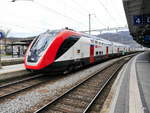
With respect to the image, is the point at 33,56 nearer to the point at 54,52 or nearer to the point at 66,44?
A: the point at 54,52

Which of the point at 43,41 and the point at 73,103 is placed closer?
the point at 73,103

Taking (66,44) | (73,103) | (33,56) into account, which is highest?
(66,44)

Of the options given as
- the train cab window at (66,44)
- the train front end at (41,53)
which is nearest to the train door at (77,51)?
the train cab window at (66,44)

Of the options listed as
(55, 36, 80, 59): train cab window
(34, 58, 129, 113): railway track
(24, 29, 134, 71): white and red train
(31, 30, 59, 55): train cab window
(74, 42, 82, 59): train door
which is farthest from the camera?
(74, 42, 82, 59): train door

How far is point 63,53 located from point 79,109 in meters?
5.67

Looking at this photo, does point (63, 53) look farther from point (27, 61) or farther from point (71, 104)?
point (71, 104)

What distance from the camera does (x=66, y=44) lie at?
11.7m

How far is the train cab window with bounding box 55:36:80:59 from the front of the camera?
36.3 feet

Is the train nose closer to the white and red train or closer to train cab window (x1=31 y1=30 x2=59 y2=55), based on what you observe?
the white and red train

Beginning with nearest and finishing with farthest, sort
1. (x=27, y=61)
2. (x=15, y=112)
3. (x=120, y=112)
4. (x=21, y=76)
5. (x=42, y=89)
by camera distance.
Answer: (x=120, y=112)
(x=15, y=112)
(x=42, y=89)
(x=27, y=61)
(x=21, y=76)

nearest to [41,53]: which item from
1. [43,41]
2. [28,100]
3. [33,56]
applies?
[33,56]

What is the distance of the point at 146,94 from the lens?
7246mm

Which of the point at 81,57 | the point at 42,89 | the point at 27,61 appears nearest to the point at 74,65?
the point at 81,57

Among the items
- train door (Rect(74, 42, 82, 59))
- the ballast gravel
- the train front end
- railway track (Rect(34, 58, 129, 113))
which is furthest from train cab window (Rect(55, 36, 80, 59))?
railway track (Rect(34, 58, 129, 113))
